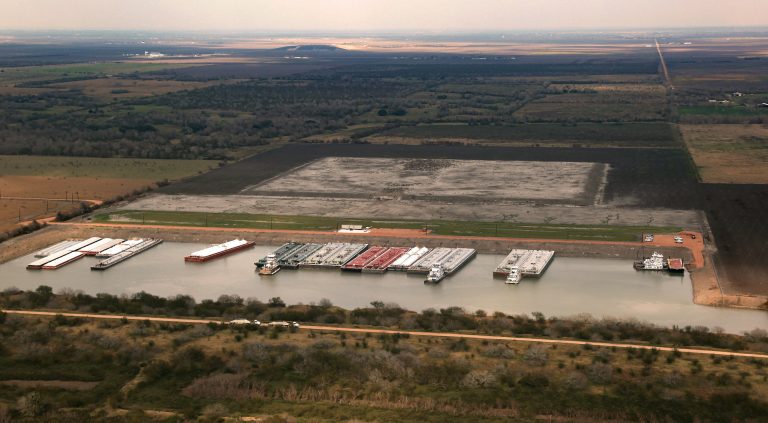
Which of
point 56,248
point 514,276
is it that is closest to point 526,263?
point 514,276

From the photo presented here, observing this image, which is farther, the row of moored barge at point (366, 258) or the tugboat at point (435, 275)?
the row of moored barge at point (366, 258)

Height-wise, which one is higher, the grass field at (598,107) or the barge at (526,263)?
the barge at (526,263)

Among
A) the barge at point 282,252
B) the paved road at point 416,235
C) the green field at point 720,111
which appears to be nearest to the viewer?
the barge at point 282,252

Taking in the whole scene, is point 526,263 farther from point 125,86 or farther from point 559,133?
point 125,86

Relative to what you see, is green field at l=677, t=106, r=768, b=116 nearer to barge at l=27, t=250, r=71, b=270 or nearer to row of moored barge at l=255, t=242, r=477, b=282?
row of moored barge at l=255, t=242, r=477, b=282

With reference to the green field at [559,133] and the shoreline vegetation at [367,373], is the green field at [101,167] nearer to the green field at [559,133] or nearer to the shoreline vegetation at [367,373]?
the green field at [559,133]

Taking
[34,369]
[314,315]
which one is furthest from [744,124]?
[34,369]

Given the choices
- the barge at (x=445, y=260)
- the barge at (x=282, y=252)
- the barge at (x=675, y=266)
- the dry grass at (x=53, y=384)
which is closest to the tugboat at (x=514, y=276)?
the barge at (x=445, y=260)

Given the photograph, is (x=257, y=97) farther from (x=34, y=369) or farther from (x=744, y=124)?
(x=34, y=369)
